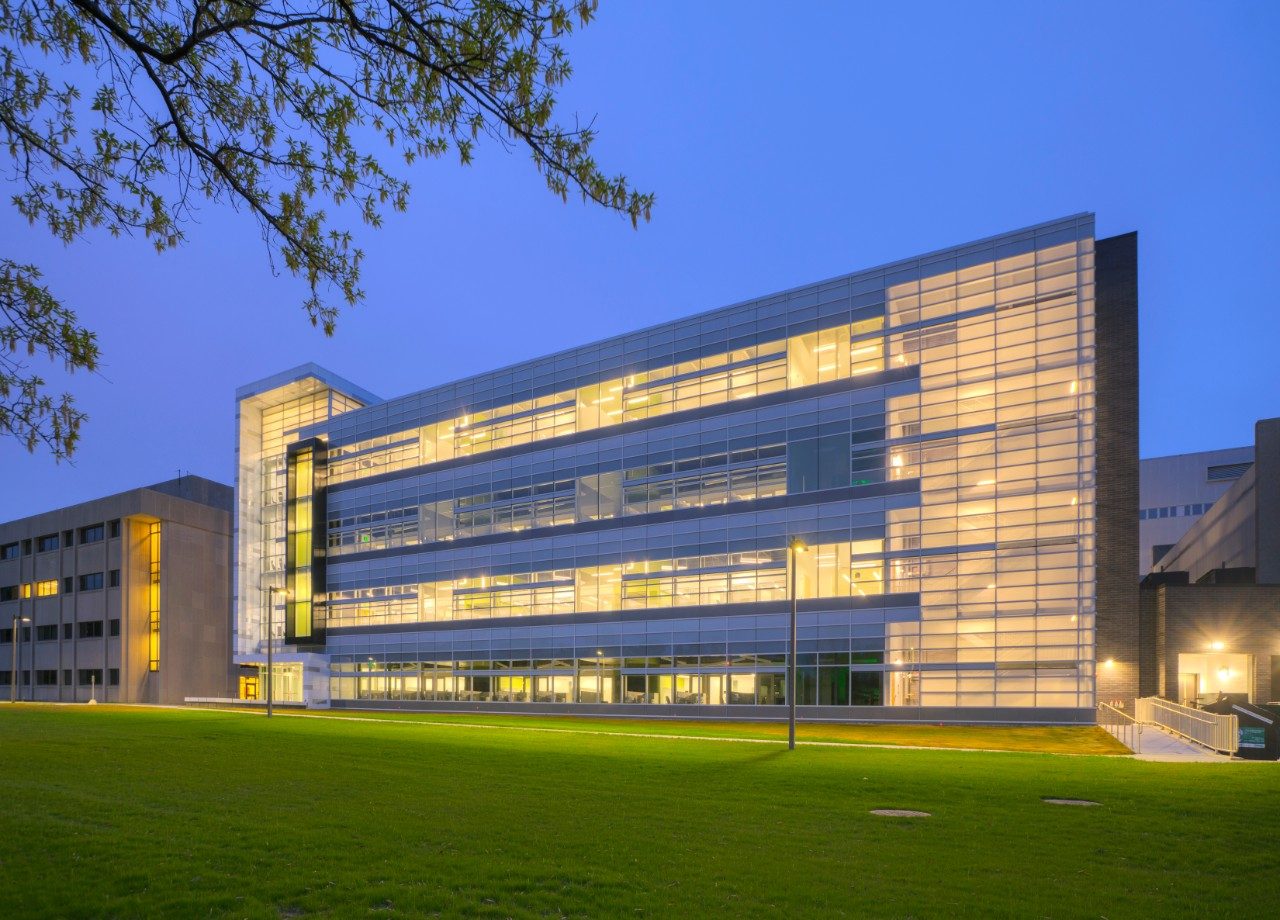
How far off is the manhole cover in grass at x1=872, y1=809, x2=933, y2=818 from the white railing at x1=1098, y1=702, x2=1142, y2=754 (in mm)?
19892

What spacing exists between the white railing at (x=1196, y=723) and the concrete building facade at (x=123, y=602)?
79.1 m

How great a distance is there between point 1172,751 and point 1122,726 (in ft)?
42.2

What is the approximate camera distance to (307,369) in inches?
3027

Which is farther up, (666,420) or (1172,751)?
(666,420)

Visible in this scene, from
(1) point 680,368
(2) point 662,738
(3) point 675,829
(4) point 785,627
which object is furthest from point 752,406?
(3) point 675,829

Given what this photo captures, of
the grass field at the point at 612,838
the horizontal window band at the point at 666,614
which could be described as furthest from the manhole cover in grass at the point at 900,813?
the horizontal window band at the point at 666,614

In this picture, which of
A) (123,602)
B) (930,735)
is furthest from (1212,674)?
(123,602)

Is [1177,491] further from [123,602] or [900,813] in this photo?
[123,602]

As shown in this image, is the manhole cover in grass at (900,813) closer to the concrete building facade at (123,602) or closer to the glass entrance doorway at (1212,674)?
the glass entrance doorway at (1212,674)

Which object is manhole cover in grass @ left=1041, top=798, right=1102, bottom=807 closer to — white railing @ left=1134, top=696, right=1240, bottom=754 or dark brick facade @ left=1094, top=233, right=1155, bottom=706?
white railing @ left=1134, top=696, right=1240, bottom=754

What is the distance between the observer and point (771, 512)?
5150cm

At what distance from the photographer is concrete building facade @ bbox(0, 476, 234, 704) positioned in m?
82.1

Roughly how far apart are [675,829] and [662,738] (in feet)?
67.6

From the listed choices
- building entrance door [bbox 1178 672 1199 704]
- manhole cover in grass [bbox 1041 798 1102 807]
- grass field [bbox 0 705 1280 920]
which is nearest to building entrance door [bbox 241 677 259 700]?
grass field [bbox 0 705 1280 920]
